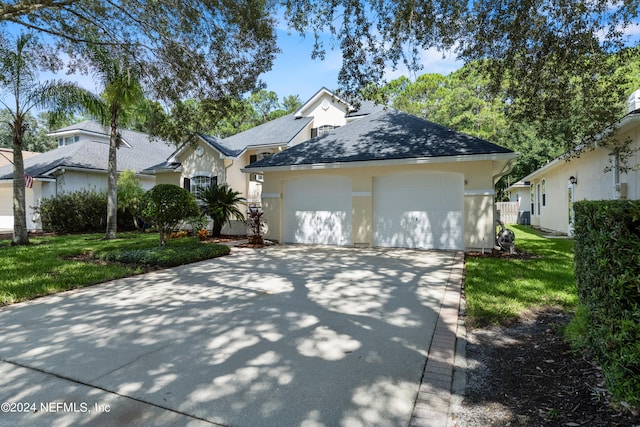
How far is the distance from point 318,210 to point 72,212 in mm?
11754

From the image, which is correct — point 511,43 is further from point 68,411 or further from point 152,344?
point 68,411

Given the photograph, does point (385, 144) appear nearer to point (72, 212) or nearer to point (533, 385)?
point (533, 385)

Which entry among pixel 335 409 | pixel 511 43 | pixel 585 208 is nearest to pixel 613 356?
pixel 585 208

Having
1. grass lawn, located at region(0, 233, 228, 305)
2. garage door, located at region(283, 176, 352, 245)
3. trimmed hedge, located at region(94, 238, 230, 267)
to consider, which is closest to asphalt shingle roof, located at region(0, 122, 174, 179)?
garage door, located at region(283, 176, 352, 245)

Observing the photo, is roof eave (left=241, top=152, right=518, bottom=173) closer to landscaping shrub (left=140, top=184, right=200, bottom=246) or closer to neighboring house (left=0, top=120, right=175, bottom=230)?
landscaping shrub (left=140, top=184, right=200, bottom=246)

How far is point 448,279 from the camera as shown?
22.3 ft

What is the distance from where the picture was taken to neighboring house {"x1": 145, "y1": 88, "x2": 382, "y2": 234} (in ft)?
54.8

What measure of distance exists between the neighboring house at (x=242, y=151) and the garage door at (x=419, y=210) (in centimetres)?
532

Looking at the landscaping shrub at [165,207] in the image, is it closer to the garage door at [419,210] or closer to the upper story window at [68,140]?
the garage door at [419,210]

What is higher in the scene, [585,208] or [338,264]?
[585,208]

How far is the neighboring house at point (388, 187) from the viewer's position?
10.3 m

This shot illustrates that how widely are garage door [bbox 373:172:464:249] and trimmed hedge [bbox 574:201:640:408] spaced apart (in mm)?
7974

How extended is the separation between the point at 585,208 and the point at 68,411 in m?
4.49

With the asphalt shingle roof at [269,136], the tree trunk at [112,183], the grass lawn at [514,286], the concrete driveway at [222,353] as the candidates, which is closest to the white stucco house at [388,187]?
the grass lawn at [514,286]
